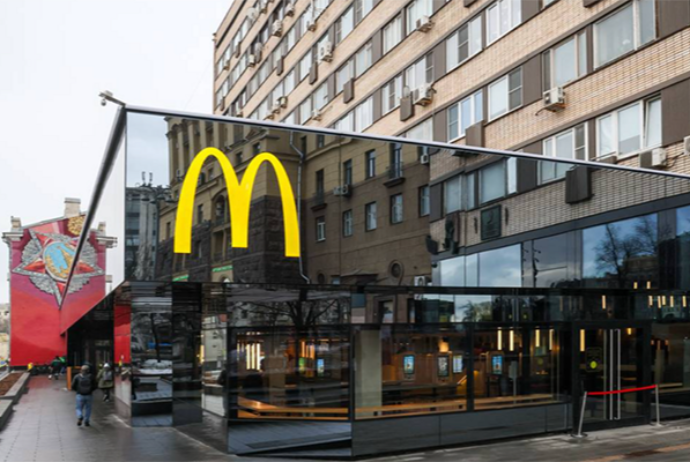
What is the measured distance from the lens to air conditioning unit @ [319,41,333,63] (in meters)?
37.8

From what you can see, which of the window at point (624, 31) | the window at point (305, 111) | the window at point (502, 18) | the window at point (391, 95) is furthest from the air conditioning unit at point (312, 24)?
the window at point (624, 31)

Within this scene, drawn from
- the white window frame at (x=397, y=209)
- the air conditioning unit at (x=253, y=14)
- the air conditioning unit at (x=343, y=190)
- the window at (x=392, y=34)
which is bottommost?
the white window frame at (x=397, y=209)

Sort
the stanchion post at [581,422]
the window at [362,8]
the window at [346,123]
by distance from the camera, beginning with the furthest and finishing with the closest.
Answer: the window at [346,123], the window at [362,8], the stanchion post at [581,422]

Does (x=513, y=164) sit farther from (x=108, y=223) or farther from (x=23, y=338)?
(x=23, y=338)

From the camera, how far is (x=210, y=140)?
11633mm

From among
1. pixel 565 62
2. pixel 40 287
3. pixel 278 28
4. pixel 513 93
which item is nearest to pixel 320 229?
pixel 565 62

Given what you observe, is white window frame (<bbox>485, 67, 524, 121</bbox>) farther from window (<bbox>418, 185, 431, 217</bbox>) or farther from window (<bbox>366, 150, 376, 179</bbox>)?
window (<bbox>366, 150, 376, 179</bbox>)

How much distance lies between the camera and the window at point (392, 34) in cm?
3089

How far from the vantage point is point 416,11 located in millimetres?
29734

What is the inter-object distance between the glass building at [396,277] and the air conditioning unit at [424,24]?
14167 millimetres

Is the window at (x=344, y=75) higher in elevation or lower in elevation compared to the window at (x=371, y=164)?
higher

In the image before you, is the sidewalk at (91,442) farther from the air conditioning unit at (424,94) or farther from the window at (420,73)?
the window at (420,73)

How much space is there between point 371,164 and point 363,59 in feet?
73.1

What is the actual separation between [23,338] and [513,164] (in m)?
45.1
